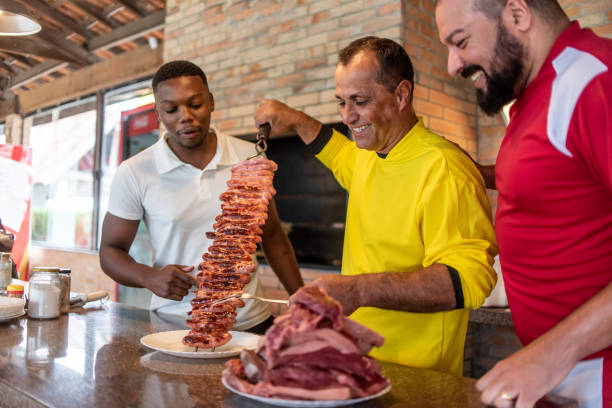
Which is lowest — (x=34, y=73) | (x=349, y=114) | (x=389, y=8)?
(x=349, y=114)

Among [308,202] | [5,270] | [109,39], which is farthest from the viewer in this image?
[109,39]

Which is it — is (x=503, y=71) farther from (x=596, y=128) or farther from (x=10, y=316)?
(x=10, y=316)

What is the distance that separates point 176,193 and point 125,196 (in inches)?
9.4

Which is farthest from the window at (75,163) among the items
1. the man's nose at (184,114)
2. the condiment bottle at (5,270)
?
the man's nose at (184,114)

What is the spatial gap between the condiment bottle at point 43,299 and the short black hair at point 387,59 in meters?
1.57

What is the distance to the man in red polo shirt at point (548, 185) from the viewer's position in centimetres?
117

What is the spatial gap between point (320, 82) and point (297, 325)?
11.9ft

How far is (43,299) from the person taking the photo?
2.28m

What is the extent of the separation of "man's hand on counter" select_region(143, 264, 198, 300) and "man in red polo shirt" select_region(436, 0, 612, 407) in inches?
45.7

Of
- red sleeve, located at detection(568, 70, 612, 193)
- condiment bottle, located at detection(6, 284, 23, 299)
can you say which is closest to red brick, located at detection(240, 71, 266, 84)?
condiment bottle, located at detection(6, 284, 23, 299)

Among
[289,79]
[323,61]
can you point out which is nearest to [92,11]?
[289,79]

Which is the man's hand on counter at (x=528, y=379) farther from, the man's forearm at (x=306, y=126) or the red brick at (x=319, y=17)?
the red brick at (x=319, y=17)

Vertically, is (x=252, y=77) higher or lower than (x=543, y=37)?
higher

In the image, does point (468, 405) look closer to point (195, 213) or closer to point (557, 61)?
point (557, 61)
